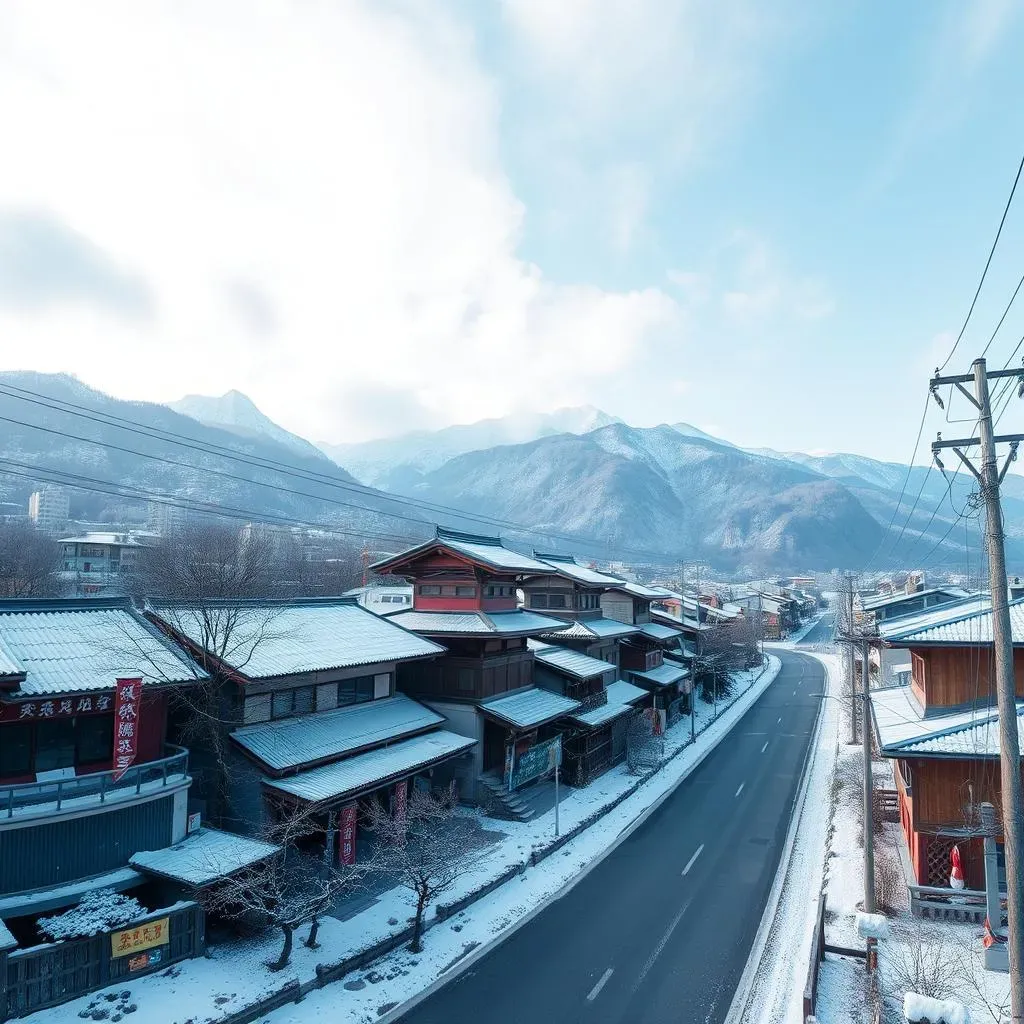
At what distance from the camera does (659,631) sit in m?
54.0

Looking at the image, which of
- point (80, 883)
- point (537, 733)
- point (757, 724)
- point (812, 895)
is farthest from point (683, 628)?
point (80, 883)

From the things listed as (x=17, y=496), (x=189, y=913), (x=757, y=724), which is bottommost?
(x=757, y=724)

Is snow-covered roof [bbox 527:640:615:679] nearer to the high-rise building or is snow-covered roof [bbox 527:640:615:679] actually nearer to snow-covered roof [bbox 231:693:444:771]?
snow-covered roof [bbox 231:693:444:771]

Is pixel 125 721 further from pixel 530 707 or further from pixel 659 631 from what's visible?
pixel 659 631

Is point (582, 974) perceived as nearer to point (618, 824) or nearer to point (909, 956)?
point (909, 956)

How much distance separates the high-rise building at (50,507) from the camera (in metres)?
140

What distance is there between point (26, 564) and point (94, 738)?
63.9m

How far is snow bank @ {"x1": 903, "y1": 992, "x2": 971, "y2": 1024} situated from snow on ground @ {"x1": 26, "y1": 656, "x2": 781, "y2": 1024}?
11.0 metres

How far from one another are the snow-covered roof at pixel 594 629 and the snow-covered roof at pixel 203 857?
2170cm

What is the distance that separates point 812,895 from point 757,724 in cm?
3055

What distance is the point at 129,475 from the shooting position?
568ft

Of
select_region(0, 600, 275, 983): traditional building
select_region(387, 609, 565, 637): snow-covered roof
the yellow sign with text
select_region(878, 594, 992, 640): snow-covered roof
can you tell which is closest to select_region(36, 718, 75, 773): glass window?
select_region(0, 600, 275, 983): traditional building

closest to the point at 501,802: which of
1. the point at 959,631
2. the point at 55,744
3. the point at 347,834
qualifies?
the point at 347,834

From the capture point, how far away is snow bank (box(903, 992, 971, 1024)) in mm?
12898
